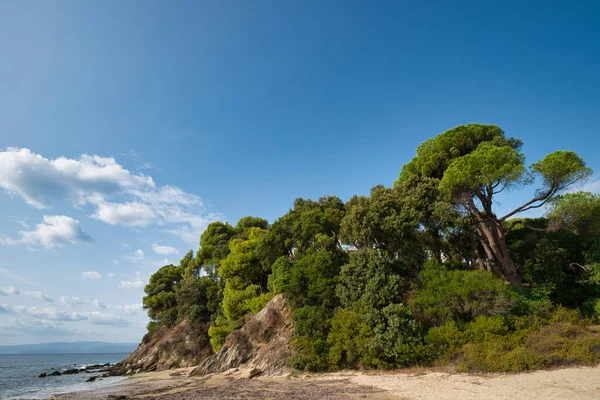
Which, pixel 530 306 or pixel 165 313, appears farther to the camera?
pixel 165 313

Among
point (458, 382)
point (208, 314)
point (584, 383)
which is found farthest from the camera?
point (208, 314)

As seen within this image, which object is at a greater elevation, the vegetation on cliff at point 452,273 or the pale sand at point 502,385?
the vegetation on cliff at point 452,273

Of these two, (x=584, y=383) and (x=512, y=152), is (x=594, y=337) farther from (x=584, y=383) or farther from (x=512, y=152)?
(x=512, y=152)

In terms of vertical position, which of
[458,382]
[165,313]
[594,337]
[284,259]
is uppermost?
[284,259]

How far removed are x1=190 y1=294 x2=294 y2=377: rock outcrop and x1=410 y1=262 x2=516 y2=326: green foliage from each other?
1155cm

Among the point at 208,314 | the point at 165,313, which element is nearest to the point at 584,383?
the point at 208,314

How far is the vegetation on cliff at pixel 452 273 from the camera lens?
18.6 m

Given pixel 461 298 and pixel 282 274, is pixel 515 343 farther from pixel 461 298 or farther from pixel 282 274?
pixel 282 274

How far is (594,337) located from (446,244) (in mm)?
12141

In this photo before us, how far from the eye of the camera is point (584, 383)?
41.9 ft

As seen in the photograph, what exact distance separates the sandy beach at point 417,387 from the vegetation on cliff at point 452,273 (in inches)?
51.8

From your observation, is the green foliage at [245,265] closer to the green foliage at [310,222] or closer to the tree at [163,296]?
the green foliage at [310,222]

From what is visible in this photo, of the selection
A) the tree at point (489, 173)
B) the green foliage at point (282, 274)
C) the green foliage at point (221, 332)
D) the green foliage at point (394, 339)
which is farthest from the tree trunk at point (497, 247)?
the green foliage at point (221, 332)

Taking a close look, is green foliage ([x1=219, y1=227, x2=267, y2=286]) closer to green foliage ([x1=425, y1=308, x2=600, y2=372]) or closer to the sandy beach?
the sandy beach
